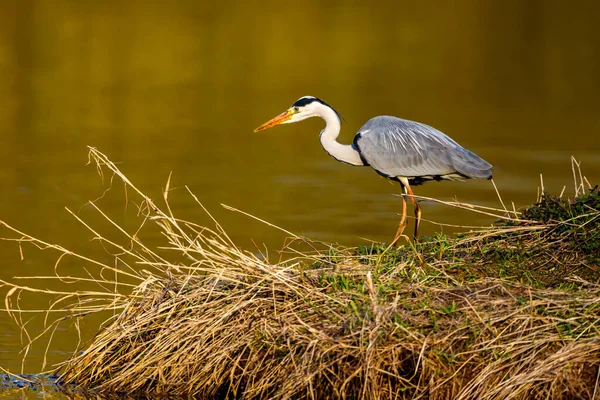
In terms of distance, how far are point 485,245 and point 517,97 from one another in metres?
15.3

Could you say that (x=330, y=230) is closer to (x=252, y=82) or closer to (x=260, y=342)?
(x=260, y=342)

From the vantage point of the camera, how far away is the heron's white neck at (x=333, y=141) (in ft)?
31.8

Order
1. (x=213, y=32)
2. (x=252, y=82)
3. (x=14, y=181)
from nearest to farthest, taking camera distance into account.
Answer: (x=14, y=181) → (x=252, y=82) → (x=213, y=32)

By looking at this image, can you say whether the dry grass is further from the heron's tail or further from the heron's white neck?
the heron's white neck

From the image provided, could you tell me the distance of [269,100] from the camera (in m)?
19.9

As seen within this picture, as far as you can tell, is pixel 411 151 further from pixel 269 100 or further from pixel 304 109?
pixel 269 100

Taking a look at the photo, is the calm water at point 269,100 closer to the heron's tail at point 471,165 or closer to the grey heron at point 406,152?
the grey heron at point 406,152

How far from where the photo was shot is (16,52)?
2405 cm

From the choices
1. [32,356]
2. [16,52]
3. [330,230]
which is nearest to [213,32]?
[16,52]

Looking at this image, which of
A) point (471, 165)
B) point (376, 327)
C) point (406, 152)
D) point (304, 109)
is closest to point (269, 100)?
point (304, 109)

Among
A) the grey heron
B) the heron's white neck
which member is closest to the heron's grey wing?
the grey heron

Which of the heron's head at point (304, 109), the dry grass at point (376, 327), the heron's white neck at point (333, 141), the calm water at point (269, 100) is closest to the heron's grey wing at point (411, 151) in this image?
the heron's white neck at point (333, 141)

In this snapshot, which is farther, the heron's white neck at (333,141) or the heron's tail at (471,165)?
the heron's white neck at (333,141)

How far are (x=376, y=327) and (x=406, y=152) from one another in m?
3.72
